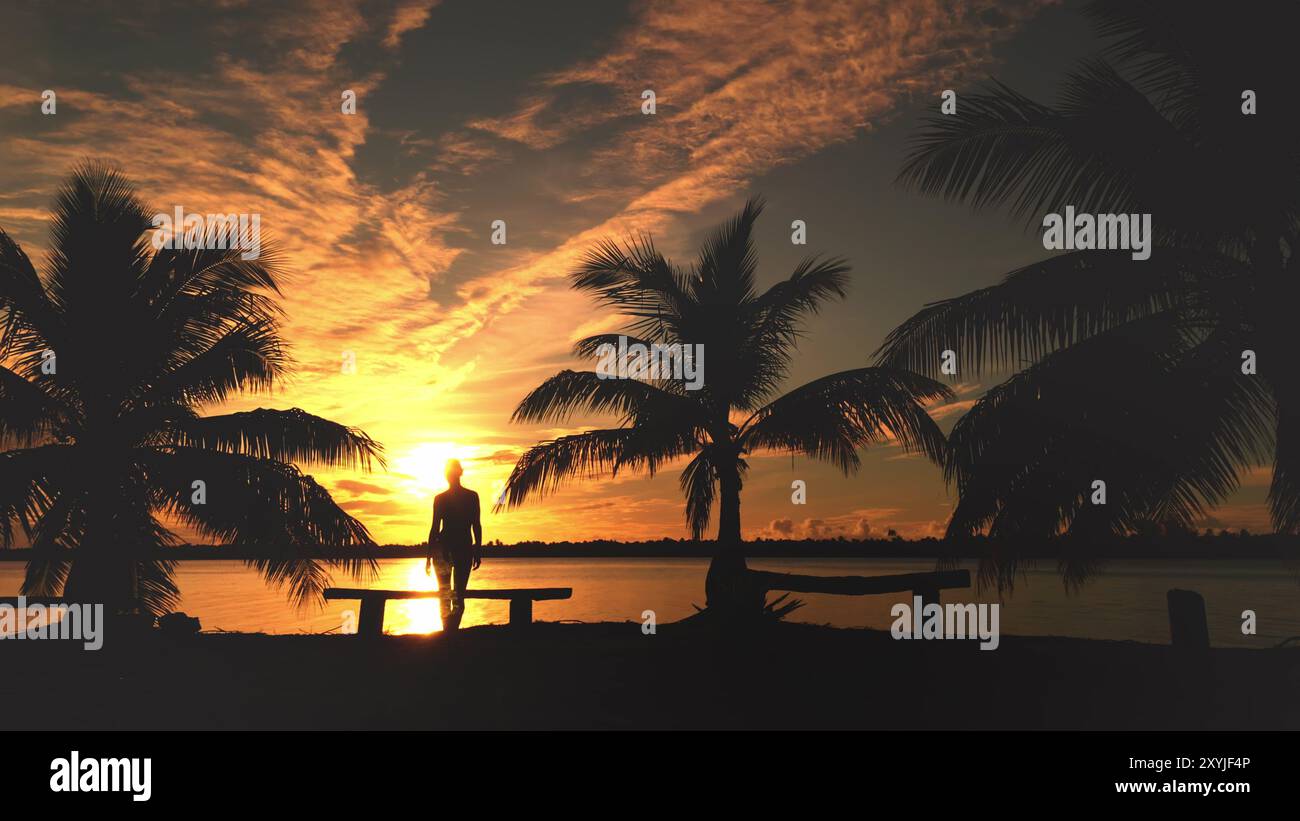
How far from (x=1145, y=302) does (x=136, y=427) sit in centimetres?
1320

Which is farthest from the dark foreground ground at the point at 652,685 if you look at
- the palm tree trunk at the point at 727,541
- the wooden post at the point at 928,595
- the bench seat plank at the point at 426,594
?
the palm tree trunk at the point at 727,541

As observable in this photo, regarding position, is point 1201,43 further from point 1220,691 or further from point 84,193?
point 84,193

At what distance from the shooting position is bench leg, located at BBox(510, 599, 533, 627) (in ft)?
42.4

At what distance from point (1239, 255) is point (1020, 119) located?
8.81 ft

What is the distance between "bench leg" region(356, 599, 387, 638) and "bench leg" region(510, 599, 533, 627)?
199 centimetres

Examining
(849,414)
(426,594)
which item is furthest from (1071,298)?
(426,594)

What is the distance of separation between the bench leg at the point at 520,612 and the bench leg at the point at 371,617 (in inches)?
78.3

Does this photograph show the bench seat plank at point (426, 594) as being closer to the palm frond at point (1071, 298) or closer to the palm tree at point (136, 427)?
the palm tree at point (136, 427)

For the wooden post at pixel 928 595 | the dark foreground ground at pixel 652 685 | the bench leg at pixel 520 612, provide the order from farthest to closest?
the bench leg at pixel 520 612, the wooden post at pixel 928 595, the dark foreground ground at pixel 652 685

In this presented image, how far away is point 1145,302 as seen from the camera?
29.5ft

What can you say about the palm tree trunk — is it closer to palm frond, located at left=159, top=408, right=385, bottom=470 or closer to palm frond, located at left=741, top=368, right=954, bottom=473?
Result: palm frond, located at left=741, top=368, right=954, bottom=473

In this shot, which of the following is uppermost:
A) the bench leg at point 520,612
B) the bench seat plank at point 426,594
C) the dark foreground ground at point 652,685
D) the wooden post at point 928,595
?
the wooden post at point 928,595

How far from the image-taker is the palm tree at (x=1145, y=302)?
806cm

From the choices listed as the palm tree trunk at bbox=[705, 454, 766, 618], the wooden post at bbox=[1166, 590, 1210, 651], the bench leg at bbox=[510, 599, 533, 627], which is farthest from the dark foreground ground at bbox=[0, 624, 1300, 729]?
the palm tree trunk at bbox=[705, 454, 766, 618]
